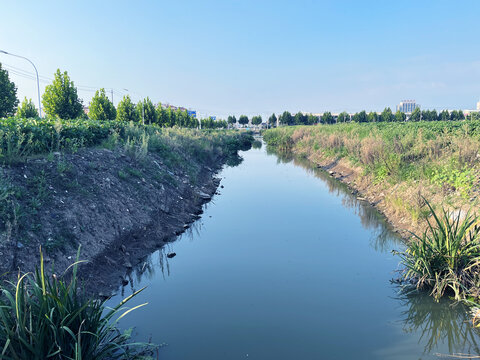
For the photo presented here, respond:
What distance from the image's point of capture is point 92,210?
270 inches

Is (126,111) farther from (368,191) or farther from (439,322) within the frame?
(439,322)

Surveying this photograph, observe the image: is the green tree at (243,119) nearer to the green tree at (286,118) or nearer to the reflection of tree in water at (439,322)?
the green tree at (286,118)

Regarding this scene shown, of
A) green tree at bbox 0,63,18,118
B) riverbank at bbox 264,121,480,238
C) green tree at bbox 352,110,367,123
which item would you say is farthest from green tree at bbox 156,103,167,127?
green tree at bbox 352,110,367,123

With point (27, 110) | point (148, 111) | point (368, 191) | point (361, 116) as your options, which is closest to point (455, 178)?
point (368, 191)

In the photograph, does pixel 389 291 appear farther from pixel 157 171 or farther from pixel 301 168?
pixel 301 168

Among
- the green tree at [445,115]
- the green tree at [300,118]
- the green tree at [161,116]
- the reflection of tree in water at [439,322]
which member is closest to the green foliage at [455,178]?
the reflection of tree in water at [439,322]

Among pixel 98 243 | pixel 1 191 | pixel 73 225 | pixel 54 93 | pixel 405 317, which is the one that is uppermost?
pixel 54 93

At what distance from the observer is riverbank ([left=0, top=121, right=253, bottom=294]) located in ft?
17.2

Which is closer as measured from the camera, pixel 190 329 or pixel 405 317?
pixel 190 329

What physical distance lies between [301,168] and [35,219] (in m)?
19.1

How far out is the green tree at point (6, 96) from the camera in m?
19.3

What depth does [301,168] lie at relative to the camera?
2261cm

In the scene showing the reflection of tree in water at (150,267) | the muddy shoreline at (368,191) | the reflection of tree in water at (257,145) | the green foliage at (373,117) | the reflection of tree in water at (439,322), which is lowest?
the reflection of tree in water at (439,322)

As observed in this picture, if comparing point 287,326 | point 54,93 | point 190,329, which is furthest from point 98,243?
point 54,93
